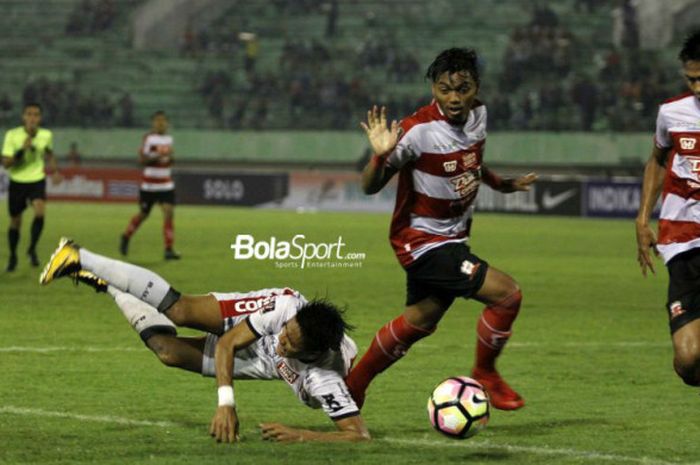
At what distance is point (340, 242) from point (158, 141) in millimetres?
4122

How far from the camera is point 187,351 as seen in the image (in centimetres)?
778

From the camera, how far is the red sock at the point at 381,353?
7684 millimetres

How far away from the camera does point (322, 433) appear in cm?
704

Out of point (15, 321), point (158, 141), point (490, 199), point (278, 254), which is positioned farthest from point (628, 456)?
point (490, 199)

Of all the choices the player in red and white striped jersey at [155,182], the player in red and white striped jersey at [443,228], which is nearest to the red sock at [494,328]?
the player in red and white striped jersey at [443,228]

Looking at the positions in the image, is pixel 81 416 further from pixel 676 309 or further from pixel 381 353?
pixel 676 309

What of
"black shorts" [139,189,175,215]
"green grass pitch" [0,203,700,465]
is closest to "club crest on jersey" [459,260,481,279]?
"green grass pitch" [0,203,700,465]

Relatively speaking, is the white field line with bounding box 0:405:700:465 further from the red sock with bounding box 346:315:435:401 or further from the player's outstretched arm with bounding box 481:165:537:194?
the player's outstretched arm with bounding box 481:165:537:194

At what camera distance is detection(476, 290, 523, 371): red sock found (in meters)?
7.67

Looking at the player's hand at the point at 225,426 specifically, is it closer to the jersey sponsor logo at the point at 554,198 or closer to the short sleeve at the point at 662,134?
the short sleeve at the point at 662,134

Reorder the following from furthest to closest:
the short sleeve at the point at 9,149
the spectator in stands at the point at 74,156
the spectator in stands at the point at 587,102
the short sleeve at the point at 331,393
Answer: the spectator in stands at the point at 74,156
the spectator in stands at the point at 587,102
the short sleeve at the point at 9,149
the short sleeve at the point at 331,393

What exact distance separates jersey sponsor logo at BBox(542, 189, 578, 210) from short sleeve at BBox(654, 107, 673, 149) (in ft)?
83.3

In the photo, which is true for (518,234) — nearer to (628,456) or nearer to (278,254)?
(278,254)

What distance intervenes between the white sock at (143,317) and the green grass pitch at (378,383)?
1.56 ft
